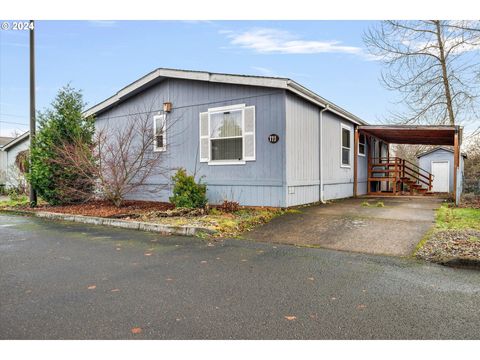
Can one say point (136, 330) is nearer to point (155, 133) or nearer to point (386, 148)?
point (155, 133)

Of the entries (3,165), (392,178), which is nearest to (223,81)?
(392,178)

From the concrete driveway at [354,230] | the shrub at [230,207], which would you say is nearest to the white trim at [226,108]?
the shrub at [230,207]

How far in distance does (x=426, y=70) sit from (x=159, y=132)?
1975 cm

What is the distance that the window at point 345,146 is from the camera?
43.6 ft

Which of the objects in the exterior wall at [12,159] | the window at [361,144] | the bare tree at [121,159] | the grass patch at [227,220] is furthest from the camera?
the exterior wall at [12,159]

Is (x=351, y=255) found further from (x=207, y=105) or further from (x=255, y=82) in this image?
(x=207, y=105)

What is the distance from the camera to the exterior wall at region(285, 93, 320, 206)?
905 centimetres

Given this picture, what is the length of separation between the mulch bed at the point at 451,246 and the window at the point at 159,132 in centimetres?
842

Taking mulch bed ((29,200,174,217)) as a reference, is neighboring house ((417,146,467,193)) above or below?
above

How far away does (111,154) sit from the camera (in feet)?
34.3

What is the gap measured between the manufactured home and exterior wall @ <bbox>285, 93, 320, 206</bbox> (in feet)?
0.09

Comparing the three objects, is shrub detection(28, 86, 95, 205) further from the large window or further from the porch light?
the large window

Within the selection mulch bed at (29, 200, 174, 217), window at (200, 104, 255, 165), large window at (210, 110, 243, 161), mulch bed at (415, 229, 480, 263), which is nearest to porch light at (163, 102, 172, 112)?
window at (200, 104, 255, 165)

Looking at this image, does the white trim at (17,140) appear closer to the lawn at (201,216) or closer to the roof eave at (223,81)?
the roof eave at (223,81)
